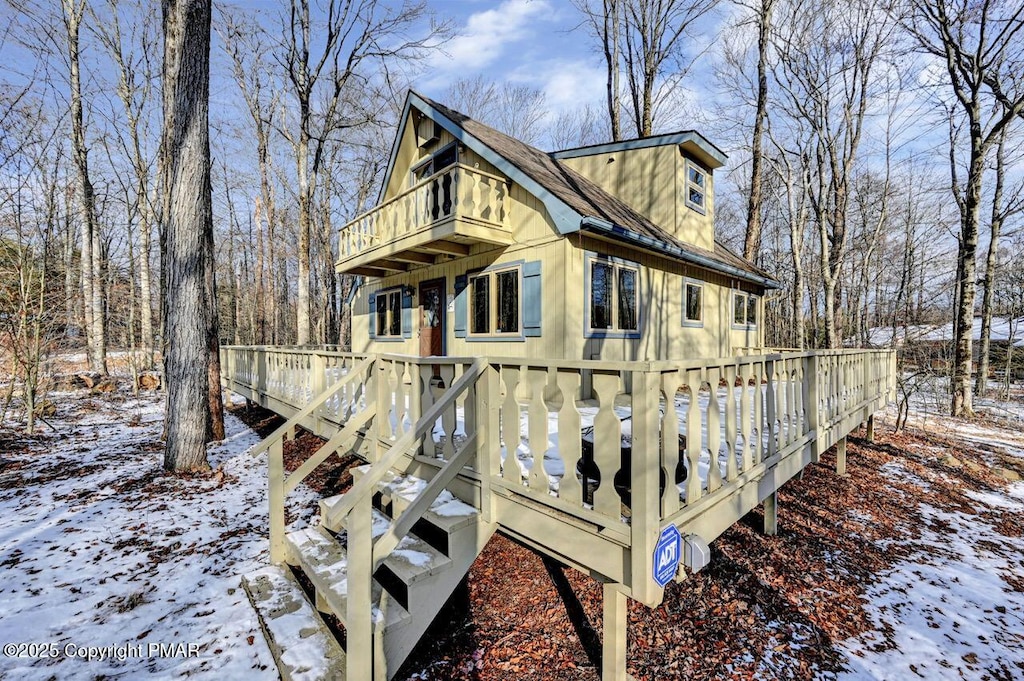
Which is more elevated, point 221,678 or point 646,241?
point 646,241

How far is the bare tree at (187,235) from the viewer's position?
6160 mm

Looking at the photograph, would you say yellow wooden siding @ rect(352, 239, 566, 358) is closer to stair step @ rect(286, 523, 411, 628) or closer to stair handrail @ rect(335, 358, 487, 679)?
stair step @ rect(286, 523, 411, 628)

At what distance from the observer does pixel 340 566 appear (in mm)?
3141

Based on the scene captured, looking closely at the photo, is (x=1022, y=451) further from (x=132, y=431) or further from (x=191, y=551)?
(x=132, y=431)

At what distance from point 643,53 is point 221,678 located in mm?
19425

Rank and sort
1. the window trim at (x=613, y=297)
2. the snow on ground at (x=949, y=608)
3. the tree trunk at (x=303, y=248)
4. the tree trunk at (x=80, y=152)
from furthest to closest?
the tree trunk at (x=80, y=152) < the tree trunk at (x=303, y=248) < the window trim at (x=613, y=297) < the snow on ground at (x=949, y=608)

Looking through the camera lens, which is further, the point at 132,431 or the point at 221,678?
the point at 132,431

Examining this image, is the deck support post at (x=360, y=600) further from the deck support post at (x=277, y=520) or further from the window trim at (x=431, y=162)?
the window trim at (x=431, y=162)

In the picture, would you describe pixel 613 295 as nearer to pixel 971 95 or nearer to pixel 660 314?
pixel 660 314

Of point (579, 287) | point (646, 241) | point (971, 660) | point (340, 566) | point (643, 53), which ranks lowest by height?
point (971, 660)

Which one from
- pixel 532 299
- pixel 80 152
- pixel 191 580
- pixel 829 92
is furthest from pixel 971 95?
pixel 80 152

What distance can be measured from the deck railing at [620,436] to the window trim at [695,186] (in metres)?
7.26

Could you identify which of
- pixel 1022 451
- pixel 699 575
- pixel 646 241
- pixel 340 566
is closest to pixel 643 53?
pixel 646 241

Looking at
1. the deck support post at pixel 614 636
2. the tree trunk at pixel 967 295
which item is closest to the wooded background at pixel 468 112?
the tree trunk at pixel 967 295
